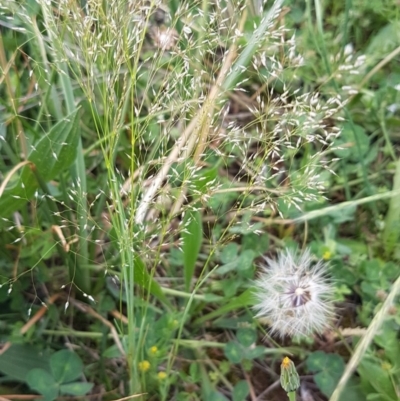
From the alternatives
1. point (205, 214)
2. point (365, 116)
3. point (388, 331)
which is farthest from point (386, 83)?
point (388, 331)

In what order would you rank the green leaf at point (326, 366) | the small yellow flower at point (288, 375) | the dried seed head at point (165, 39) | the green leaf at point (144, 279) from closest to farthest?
the small yellow flower at point (288, 375), the dried seed head at point (165, 39), the green leaf at point (144, 279), the green leaf at point (326, 366)

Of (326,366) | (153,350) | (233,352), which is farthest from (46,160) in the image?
(326,366)

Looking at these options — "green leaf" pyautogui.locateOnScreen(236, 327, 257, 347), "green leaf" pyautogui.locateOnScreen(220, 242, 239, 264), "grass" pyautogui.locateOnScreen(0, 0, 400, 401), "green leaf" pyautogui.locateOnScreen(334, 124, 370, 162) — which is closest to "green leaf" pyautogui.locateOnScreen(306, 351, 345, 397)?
"grass" pyautogui.locateOnScreen(0, 0, 400, 401)

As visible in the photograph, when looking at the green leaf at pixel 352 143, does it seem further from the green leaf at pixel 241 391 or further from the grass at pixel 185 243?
the green leaf at pixel 241 391

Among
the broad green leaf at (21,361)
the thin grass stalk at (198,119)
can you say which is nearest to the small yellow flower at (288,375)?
the thin grass stalk at (198,119)

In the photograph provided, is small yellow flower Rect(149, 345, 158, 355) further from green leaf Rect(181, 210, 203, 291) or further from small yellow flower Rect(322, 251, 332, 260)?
small yellow flower Rect(322, 251, 332, 260)
